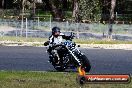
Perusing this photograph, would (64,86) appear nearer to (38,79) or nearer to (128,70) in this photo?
(38,79)

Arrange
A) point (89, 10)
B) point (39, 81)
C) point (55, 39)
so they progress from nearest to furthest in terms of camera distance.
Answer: point (39, 81), point (55, 39), point (89, 10)

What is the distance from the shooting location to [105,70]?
15914mm

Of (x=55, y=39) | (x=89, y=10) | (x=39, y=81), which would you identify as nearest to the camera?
(x=39, y=81)

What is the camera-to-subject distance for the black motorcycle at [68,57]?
14.6 m

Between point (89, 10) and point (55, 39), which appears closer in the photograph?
point (55, 39)

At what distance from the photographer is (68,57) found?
586 inches

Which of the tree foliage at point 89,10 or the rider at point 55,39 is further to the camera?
the tree foliage at point 89,10

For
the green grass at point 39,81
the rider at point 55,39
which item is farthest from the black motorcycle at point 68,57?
the green grass at point 39,81

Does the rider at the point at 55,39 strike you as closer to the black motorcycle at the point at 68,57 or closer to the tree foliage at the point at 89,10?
the black motorcycle at the point at 68,57

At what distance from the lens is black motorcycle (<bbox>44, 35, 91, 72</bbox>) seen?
14.6 m

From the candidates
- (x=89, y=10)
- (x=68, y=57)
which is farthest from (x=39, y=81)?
(x=89, y=10)

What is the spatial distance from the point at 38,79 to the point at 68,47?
9.46 ft

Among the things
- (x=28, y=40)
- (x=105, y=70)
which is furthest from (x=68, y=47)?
(x=28, y=40)

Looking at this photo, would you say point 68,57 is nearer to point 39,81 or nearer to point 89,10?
point 39,81
